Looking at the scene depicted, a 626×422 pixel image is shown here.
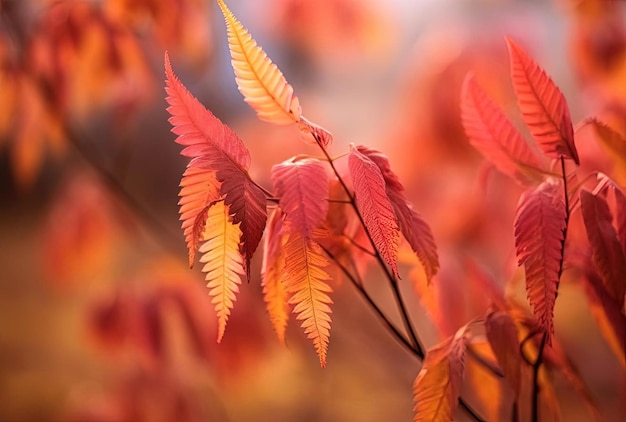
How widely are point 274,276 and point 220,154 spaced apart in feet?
0.36

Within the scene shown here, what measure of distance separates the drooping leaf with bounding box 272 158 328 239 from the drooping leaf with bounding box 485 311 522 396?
0.55 ft

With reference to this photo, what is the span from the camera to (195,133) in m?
0.39

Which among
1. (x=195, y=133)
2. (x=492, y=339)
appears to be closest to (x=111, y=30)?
(x=195, y=133)

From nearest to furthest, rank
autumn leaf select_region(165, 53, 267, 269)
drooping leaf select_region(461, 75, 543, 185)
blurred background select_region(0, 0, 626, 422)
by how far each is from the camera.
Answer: autumn leaf select_region(165, 53, 267, 269) → drooping leaf select_region(461, 75, 543, 185) → blurred background select_region(0, 0, 626, 422)

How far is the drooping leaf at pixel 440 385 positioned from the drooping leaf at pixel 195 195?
7.0 inches

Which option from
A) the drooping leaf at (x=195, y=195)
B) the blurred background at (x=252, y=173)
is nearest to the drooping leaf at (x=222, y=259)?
the drooping leaf at (x=195, y=195)

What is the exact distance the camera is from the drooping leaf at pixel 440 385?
1.40 feet

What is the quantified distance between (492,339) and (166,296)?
23.4 inches

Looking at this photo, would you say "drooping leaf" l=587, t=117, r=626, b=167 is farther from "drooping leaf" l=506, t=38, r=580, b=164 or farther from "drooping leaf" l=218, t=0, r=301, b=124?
"drooping leaf" l=218, t=0, r=301, b=124

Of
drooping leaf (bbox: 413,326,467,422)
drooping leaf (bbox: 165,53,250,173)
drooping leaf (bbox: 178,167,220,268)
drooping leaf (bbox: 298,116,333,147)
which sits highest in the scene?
drooping leaf (bbox: 165,53,250,173)

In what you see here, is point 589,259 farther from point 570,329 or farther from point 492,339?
point 570,329

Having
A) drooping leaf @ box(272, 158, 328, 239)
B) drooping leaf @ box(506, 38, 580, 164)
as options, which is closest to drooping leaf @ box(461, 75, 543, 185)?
drooping leaf @ box(506, 38, 580, 164)

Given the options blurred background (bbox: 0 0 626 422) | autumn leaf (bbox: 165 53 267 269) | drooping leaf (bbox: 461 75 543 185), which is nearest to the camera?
autumn leaf (bbox: 165 53 267 269)

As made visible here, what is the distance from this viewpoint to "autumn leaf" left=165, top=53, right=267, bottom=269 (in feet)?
1.20
